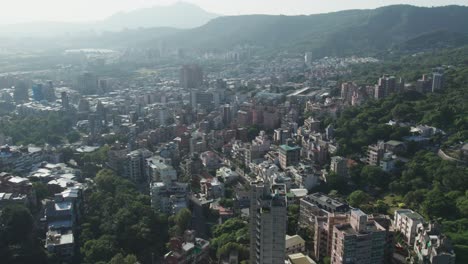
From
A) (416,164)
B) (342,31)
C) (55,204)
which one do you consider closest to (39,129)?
(55,204)

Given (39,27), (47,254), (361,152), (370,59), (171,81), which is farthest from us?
(39,27)

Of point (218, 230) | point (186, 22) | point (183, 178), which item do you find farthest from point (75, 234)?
point (186, 22)

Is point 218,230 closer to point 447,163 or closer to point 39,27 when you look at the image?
point 447,163

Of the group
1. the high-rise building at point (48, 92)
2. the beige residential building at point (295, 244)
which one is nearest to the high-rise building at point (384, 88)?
the beige residential building at point (295, 244)

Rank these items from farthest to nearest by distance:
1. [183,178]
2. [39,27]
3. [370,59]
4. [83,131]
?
[39,27] → [370,59] → [83,131] → [183,178]

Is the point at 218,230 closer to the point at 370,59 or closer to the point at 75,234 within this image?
the point at 75,234

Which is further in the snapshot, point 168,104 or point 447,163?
point 168,104
